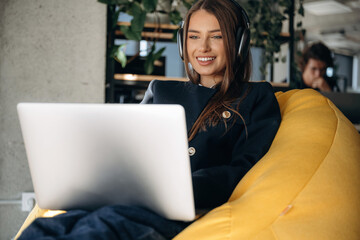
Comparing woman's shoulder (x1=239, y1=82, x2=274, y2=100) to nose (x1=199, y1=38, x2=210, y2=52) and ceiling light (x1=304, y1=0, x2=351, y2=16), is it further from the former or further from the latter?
ceiling light (x1=304, y1=0, x2=351, y2=16)

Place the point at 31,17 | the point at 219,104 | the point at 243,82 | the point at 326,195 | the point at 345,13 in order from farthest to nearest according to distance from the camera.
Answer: the point at 345,13, the point at 31,17, the point at 243,82, the point at 219,104, the point at 326,195

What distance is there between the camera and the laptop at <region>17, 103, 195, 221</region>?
635 millimetres

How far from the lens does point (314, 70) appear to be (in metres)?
3.03

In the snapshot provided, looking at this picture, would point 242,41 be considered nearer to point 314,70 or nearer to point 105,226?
point 105,226

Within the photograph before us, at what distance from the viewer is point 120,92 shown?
7.81 feet

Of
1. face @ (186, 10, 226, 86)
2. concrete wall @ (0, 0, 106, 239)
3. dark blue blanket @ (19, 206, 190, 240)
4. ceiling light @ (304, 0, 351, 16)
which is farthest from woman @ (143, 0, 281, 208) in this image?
ceiling light @ (304, 0, 351, 16)

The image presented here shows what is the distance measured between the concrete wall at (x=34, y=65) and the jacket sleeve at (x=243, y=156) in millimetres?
1136

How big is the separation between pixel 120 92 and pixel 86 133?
5.71 feet

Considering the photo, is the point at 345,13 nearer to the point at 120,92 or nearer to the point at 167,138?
the point at 120,92

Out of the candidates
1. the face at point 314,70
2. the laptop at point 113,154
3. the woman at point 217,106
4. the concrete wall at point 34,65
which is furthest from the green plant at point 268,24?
the laptop at point 113,154

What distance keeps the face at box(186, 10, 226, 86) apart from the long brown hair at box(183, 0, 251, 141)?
0.08 ft

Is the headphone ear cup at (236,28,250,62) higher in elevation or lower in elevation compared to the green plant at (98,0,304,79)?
lower

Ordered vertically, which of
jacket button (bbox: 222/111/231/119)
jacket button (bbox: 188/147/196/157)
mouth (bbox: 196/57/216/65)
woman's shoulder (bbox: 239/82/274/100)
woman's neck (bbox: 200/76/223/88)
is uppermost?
mouth (bbox: 196/57/216/65)

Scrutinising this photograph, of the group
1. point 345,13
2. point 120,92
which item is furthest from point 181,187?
point 345,13
